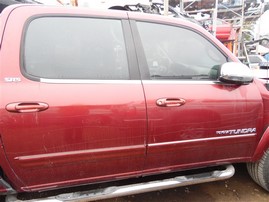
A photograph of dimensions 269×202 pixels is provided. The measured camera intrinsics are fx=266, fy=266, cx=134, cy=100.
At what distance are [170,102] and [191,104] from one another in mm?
195

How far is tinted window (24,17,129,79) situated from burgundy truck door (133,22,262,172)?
0.74ft

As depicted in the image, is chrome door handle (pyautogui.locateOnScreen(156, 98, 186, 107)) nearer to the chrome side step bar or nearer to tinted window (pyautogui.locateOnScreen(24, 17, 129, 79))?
tinted window (pyautogui.locateOnScreen(24, 17, 129, 79))

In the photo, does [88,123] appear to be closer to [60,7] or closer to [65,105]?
[65,105]

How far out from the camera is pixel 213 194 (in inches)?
113

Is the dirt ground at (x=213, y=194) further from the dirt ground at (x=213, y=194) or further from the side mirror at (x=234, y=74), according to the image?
the side mirror at (x=234, y=74)

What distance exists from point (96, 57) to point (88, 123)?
519mm

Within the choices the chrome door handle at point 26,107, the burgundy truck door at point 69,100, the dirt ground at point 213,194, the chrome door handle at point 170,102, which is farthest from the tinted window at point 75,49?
the dirt ground at point 213,194

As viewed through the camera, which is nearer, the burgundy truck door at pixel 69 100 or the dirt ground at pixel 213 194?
the burgundy truck door at pixel 69 100

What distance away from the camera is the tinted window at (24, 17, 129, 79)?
1.90 metres

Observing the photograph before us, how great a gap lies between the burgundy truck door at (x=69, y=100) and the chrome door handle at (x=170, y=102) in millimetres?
145

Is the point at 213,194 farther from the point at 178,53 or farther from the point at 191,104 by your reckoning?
the point at 178,53

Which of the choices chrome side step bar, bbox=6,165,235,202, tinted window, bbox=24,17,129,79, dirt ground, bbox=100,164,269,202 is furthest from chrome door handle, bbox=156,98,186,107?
dirt ground, bbox=100,164,269,202

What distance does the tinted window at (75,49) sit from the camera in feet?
6.22

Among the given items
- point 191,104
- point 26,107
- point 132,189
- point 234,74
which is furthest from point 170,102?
point 26,107
